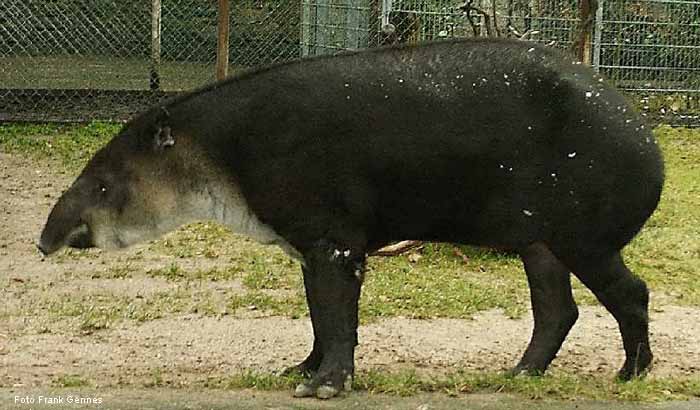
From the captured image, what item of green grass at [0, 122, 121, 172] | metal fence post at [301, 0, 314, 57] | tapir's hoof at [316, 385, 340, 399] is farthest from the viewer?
→ metal fence post at [301, 0, 314, 57]

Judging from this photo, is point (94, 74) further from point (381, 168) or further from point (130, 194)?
point (381, 168)

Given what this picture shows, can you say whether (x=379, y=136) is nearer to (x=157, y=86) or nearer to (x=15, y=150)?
(x=15, y=150)

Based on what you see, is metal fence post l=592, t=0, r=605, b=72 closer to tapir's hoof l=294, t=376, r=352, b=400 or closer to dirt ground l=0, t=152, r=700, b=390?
dirt ground l=0, t=152, r=700, b=390

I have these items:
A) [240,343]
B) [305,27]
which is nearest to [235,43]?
[305,27]

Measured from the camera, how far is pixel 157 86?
539 inches

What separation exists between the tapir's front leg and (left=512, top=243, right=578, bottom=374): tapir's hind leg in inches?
37.6

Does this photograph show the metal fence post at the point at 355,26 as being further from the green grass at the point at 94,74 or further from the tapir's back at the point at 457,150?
the tapir's back at the point at 457,150

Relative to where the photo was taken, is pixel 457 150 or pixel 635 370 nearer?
pixel 457 150

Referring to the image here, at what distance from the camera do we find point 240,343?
6.70 meters

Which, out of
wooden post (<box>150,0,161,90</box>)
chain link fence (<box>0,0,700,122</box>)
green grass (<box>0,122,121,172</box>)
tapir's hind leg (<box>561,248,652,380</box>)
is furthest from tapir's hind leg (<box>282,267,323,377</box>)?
wooden post (<box>150,0,161,90</box>)

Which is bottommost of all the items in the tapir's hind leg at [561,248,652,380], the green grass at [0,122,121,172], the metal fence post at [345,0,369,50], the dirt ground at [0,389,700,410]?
the green grass at [0,122,121,172]

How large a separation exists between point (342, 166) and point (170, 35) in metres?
9.78

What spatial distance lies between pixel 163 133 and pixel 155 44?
7978 mm

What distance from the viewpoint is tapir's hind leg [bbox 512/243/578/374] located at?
613 centimetres
